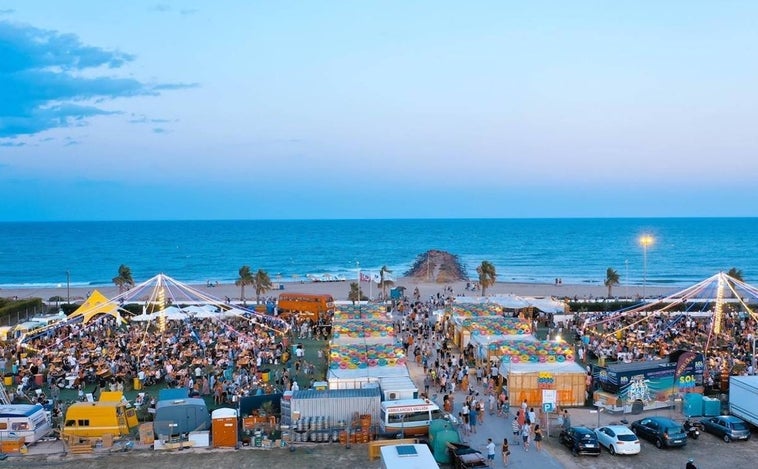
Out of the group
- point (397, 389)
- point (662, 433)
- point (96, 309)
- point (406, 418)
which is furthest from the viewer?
point (96, 309)

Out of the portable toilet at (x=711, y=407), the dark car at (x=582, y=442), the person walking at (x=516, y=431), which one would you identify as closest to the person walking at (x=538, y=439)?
the person walking at (x=516, y=431)

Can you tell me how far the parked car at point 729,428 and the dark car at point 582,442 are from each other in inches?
159

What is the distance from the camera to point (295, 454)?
16.1m

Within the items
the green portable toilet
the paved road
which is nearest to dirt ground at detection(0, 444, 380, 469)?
the green portable toilet

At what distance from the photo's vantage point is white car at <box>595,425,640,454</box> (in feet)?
51.9

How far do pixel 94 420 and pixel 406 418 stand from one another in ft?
28.3

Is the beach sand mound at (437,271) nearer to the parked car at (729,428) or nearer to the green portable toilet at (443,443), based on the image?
the parked car at (729,428)

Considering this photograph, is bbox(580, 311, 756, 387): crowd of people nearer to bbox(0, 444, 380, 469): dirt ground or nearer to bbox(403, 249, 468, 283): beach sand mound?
bbox(0, 444, 380, 469): dirt ground

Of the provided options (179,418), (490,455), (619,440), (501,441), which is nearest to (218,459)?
(179,418)

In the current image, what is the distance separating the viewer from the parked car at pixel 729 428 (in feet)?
55.5

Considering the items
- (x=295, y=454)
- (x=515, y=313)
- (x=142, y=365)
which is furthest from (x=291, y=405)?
(x=515, y=313)

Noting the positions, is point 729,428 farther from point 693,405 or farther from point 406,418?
point 406,418

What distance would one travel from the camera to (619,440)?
15.9 metres

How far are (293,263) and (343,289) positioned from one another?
4761 cm
